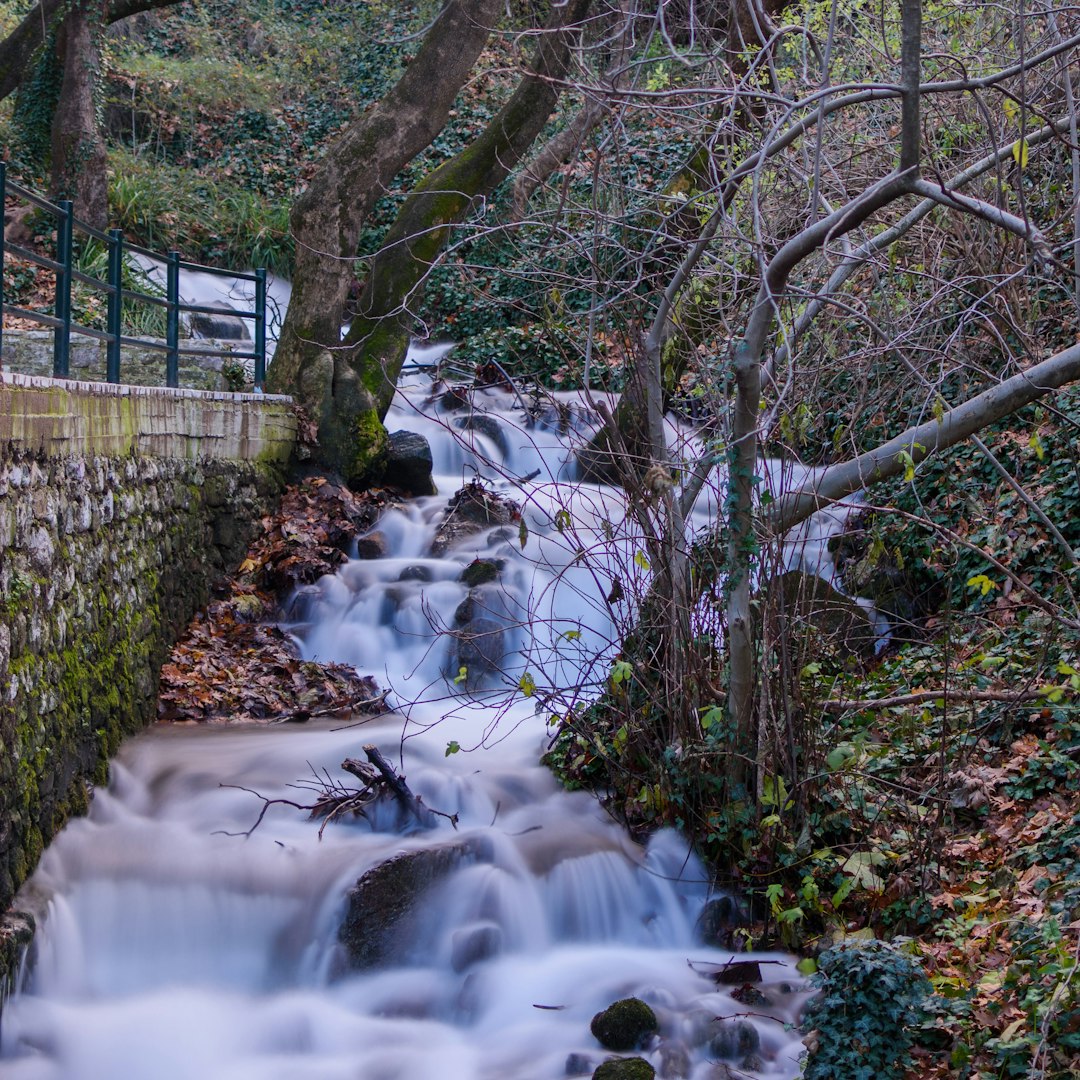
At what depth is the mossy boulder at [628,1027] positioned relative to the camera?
4.59m

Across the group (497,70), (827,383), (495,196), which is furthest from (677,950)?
(497,70)

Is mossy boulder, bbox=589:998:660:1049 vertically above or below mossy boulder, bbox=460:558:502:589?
below

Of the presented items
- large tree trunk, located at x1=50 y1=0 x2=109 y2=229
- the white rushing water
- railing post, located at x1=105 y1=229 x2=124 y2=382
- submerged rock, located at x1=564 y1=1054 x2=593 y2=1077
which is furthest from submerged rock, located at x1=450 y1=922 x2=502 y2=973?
large tree trunk, located at x1=50 y1=0 x2=109 y2=229

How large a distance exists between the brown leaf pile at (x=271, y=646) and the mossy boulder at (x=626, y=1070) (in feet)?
11.8

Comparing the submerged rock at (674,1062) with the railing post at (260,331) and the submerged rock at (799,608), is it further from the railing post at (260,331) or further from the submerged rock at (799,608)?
the railing post at (260,331)

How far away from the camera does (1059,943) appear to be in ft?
13.1

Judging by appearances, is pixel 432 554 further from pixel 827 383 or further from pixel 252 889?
pixel 252 889

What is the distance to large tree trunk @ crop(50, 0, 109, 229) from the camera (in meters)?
13.6

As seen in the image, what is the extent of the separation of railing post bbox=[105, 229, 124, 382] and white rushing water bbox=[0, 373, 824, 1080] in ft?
8.12

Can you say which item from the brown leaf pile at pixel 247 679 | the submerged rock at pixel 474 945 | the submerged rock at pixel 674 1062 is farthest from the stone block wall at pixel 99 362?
the submerged rock at pixel 674 1062

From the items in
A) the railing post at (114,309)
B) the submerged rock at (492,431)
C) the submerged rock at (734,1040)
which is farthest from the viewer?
the submerged rock at (492,431)

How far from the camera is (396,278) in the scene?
11547 millimetres

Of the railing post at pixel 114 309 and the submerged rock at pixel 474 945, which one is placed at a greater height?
the railing post at pixel 114 309

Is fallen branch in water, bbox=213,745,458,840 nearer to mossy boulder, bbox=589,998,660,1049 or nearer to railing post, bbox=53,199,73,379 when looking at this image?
mossy boulder, bbox=589,998,660,1049
